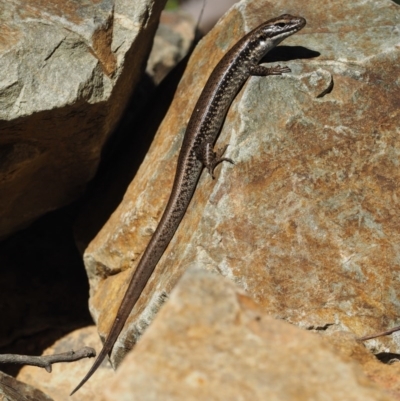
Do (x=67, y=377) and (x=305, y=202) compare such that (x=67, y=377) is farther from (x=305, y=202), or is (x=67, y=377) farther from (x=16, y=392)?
(x=305, y=202)

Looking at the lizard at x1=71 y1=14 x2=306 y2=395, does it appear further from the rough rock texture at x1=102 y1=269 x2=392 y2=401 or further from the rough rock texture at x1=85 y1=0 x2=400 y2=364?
the rough rock texture at x1=102 y1=269 x2=392 y2=401

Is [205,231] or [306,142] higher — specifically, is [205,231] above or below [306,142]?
below

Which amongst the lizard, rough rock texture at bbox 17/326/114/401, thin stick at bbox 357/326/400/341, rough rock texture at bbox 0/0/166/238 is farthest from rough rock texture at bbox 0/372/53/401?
thin stick at bbox 357/326/400/341

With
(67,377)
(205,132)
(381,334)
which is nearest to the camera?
(381,334)

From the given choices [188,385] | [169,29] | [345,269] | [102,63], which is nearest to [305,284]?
[345,269]

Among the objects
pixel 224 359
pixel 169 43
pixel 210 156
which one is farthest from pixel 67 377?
pixel 169 43

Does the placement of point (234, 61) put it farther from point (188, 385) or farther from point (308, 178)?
point (188, 385)

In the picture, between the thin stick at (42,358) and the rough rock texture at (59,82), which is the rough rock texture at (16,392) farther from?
the rough rock texture at (59,82)
